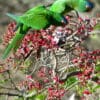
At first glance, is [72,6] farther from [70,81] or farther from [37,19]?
[70,81]

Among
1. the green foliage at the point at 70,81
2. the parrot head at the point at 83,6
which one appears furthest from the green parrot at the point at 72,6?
the green foliage at the point at 70,81

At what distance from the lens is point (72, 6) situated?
118cm

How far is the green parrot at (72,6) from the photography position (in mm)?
1151

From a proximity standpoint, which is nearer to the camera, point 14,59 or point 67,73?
point 14,59

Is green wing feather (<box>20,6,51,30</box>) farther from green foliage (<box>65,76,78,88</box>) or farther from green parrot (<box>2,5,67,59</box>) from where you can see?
green foliage (<box>65,76,78,88</box>)

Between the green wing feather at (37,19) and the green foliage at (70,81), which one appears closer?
the green wing feather at (37,19)

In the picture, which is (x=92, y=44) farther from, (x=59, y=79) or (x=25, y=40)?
(x=25, y=40)

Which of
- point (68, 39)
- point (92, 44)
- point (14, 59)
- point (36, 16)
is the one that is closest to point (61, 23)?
point (36, 16)

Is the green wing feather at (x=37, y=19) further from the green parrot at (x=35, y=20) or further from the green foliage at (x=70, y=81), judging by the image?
the green foliage at (x=70, y=81)

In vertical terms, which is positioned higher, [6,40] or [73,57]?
[6,40]

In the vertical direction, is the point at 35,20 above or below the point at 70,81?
above

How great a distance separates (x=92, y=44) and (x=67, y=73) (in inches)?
45.8

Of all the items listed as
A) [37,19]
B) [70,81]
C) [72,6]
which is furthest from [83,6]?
[70,81]

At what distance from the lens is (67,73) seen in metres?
1.63
